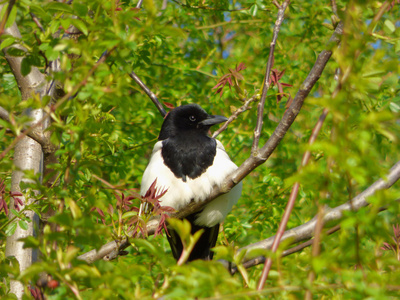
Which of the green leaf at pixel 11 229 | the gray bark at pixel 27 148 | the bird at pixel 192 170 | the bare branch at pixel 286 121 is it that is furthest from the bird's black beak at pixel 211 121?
the green leaf at pixel 11 229

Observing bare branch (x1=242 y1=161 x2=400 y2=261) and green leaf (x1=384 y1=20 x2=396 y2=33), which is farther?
bare branch (x1=242 y1=161 x2=400 y2=261)

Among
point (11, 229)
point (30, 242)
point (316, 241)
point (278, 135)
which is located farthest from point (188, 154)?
point (316, 241)

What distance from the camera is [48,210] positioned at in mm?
2518

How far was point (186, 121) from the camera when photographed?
427cm

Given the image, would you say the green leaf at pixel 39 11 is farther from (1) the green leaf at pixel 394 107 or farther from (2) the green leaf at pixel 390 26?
(1) the green leaf at pixel 394 107

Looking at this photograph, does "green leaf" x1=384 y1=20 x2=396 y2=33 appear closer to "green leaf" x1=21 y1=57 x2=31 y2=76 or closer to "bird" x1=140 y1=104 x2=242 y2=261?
"green leaf" x1=21 y1=57 x2=31 y2=76

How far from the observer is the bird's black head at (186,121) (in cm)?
421

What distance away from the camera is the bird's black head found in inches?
166

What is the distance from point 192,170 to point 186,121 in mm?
556

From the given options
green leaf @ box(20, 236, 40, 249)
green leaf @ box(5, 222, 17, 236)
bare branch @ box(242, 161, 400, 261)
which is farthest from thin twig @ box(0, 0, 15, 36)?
bare branch @ box(242, 161, 400, 261)

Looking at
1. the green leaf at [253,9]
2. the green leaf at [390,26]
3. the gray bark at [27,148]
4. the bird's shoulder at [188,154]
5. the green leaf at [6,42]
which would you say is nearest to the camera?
the green leaf at [390,26]

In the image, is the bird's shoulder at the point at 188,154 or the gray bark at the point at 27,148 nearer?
the gray bark at the point at 27,148

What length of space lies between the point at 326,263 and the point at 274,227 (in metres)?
2.74

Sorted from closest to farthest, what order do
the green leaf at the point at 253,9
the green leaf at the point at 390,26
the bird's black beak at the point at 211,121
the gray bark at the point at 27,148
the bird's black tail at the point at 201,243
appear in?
1. the green leaf at the point at 390,26
2. the gray bark at the point at 27,148
3. the green leaf at the point at 253,9
4. the bird's black beak at the point at 211,121
5. the bird's black tail at the point at 201,243
